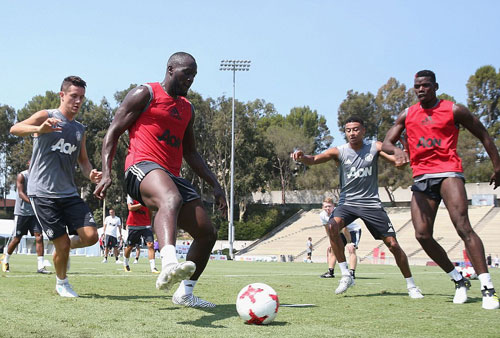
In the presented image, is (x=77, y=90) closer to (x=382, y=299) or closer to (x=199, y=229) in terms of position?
(x=199, y=229)

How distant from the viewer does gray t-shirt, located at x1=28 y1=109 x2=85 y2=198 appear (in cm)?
651

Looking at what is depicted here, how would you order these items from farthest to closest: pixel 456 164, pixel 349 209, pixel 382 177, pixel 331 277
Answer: pixel 382 177 < pixel 331 277 < pixel 349 209 < pixel 456 164

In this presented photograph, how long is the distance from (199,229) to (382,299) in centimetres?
263

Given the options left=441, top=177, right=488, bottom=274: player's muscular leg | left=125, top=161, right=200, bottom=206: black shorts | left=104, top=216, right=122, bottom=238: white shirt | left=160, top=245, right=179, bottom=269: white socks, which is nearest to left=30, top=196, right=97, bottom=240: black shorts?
left=125, top=161, right=200, bottom=206: black shorts

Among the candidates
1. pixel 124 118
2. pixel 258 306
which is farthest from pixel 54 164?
pixel 258 306

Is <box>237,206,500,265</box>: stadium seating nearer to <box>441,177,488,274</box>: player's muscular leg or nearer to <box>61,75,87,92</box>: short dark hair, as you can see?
<box>441,177,488,274</box>: player's muscular leg

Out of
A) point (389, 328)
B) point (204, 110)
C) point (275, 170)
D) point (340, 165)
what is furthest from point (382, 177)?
point (389, 328)

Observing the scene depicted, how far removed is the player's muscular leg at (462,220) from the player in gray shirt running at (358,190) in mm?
1279

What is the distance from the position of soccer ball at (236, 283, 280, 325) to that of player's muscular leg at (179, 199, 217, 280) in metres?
0.90

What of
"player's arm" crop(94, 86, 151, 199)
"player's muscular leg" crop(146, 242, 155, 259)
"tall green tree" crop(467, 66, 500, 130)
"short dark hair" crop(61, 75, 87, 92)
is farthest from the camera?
"tall green tree" crop(467, 66, 500, 130)

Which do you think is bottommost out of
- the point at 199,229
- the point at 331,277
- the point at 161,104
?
the point at 331,277

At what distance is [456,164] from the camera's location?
647 centimetres

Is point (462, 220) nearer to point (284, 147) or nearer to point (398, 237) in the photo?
point (398, 237)

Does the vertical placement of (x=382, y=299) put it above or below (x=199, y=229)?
below
